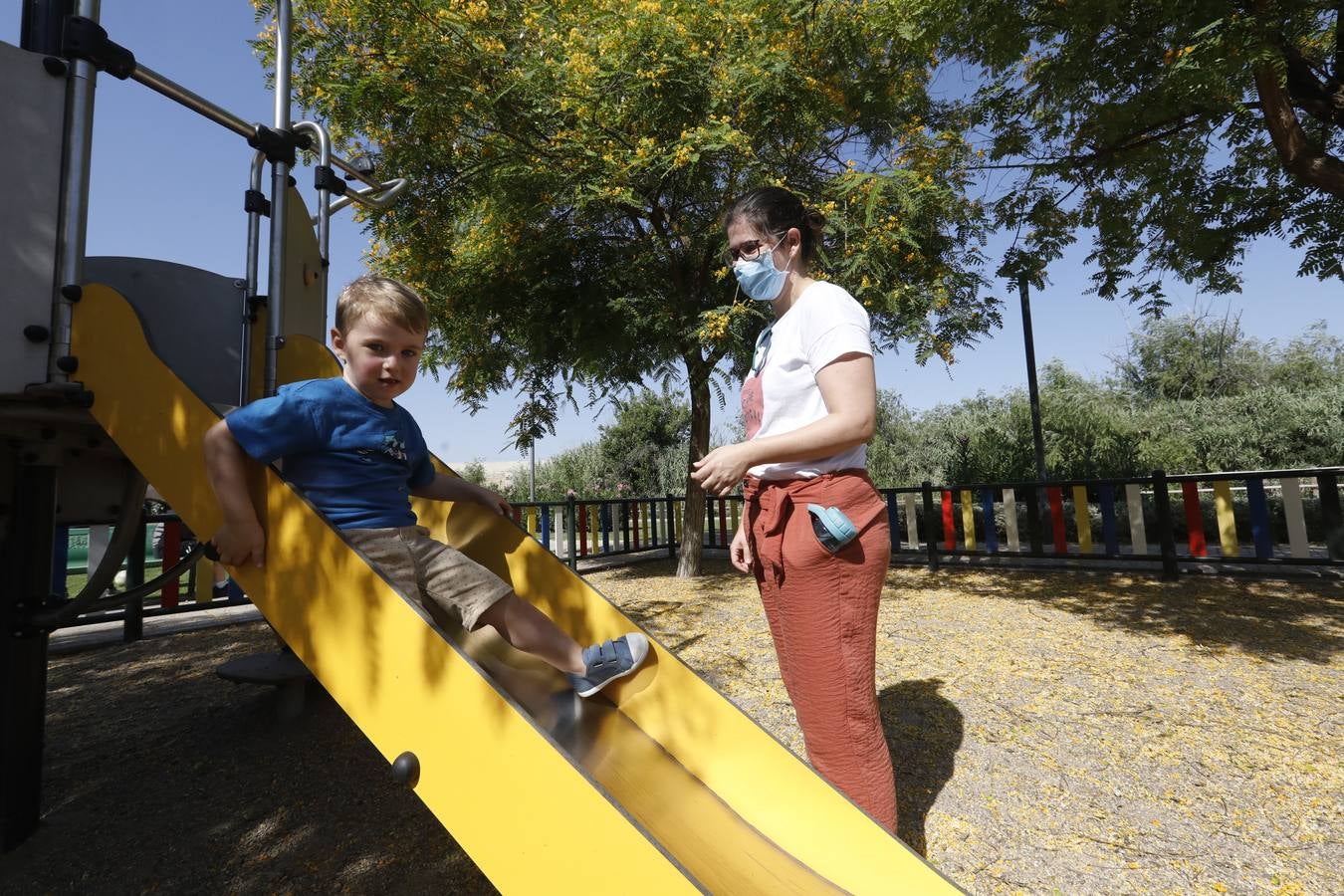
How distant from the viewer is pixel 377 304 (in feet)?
6.20

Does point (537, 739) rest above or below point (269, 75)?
below

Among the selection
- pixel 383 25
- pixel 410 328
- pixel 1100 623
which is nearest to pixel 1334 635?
pixel 1100 623

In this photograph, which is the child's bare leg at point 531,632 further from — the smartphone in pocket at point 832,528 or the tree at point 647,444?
the tree at point 647,444

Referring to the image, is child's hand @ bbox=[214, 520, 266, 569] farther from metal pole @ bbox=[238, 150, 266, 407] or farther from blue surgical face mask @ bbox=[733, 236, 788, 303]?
blue surgical face mask @ bbox=[733, 236, 788, 303]

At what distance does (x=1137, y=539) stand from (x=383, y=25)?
30.6ft

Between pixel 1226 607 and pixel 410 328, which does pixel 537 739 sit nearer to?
pixel 410 328

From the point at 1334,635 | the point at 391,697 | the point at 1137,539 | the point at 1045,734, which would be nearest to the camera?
the point at 391,697

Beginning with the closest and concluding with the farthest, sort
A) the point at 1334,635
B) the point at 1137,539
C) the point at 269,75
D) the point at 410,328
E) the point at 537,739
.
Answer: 1. the point at 537,739
2. the point at 410,328
3. the point at 1334,635
4. the point at 269,75
5. the point at 1137,539

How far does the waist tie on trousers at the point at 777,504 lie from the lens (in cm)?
162

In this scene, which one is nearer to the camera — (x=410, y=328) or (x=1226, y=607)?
(x=410, y=328)

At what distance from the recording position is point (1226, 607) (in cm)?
555

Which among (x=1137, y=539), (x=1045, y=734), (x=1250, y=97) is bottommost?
(x=1045, y=734)

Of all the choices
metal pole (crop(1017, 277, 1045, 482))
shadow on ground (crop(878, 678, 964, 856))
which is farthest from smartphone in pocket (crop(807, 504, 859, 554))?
metal pole (crop(1017, 277, 1045, 482))

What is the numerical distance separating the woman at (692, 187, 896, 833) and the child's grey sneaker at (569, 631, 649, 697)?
479mm
